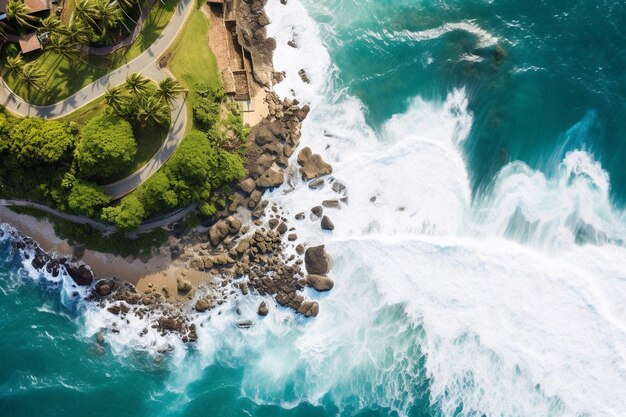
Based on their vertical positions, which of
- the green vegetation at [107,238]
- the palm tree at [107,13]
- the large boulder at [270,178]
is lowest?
the green vegetation at [107,238]

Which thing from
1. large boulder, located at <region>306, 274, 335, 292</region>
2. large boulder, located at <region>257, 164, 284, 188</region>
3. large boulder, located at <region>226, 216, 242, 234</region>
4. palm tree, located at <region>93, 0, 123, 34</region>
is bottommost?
large boulder, located at <region>306, 274, 335, 292</region>

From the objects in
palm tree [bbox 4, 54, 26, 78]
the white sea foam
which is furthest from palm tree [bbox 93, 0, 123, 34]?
the white sea foam

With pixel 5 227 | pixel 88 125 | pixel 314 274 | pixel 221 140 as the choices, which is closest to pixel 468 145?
pixel 314 274

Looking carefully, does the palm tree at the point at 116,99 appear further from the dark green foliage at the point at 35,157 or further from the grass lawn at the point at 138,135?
the dark green foliage at the point at 35,157

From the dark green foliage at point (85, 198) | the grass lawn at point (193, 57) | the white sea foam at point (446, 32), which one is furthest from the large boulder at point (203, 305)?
the white sea foam at point (446, 32)

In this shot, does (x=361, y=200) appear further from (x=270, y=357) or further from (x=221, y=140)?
(x=270, y=357)

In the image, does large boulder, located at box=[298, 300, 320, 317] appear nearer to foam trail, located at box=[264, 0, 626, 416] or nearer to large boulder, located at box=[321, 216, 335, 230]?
foam trail, located at box=[264, 0, 626, 416]

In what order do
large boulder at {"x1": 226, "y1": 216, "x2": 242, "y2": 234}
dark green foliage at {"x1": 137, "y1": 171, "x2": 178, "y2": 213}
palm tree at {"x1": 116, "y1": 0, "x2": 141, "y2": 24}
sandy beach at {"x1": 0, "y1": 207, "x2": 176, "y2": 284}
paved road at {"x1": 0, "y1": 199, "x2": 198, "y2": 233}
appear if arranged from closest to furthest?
palm tree at {"x1": 116, "y1": 0, "x2": 141, "y2": 24}, dark green foliage at {"x1": 137, "y1": 171, "x2": 178, "y2": 213}, paved road at {"x1": 0, "y1": 199, "x2": 198, "y2": 233}, sandy beach at {"x1": 0, "y1": 207, "x2": 176, "y2": 284}, large boulder at {"x1": 226, "y1": 216, "x2": 242, "y2": 234}
